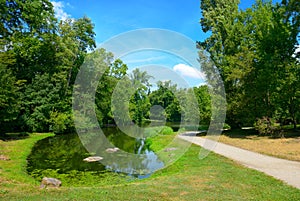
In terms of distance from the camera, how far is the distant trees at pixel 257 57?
20.7 meters

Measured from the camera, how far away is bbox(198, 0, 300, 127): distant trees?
20.7m

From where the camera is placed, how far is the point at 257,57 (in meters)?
22.1

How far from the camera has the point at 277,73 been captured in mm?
20469

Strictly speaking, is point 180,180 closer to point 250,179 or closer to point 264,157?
point 250,179

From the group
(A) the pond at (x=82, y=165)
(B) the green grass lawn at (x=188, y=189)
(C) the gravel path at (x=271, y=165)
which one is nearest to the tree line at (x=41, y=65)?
(A) the pond at (x=82, y=165)

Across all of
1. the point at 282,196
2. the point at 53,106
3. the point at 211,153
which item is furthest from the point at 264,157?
the point at 53,106

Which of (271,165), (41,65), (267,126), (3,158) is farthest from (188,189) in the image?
(41,65)

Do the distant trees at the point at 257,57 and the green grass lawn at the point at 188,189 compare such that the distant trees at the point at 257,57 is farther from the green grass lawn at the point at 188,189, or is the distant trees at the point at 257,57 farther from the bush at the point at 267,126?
the green grass lawn at the point at 188,189

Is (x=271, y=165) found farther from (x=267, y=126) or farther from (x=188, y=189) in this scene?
(x=267, y=126)

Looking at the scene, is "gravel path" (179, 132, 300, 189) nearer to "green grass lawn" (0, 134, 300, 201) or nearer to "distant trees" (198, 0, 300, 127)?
"green grass lawn" (0, 134, 300, 201)

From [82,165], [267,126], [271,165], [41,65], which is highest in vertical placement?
[41,65]

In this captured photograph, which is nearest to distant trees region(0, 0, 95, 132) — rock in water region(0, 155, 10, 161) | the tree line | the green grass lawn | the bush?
the tree line

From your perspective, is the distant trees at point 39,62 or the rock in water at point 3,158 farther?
the distant trees at point 39,62

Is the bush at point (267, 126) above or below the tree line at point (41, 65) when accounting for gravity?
below
